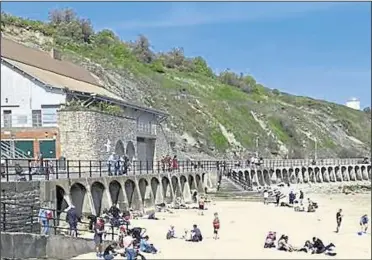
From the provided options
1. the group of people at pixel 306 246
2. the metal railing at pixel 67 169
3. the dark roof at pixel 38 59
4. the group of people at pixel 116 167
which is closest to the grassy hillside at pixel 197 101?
the dark roof at pixel 38 59

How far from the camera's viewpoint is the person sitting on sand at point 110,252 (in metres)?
16.9

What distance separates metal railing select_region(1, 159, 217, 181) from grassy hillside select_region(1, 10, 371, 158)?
2429 cm

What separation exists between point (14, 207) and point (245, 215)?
14.0 metres

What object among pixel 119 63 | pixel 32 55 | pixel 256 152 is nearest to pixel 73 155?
pixel 32 55

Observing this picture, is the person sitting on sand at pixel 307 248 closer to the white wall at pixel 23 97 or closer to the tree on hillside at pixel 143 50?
the white wall at pixel 23 97

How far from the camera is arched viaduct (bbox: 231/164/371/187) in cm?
5647

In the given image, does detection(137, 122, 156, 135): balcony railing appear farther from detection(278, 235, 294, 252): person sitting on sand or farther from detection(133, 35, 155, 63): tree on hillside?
detection(133, 35, 155, 63): tree on hillside

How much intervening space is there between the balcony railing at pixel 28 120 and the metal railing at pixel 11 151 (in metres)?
1.13

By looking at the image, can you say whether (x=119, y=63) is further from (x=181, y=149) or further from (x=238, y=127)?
(x=181, y=149)

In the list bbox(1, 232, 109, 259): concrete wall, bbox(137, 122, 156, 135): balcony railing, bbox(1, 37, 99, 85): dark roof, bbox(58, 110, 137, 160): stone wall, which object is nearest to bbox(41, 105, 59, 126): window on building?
bbox(58, 110, 137, 160): stone wall

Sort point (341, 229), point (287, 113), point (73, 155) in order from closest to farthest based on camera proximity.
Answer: point (341, 229) → point (73, 155) → point (287, 113)

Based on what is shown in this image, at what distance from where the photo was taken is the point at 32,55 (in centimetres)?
4612

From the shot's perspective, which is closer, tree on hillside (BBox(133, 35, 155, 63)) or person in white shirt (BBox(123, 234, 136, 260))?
person in white shirt (BBox(123, 234, 136, 260))

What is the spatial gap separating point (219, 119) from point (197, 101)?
5.00 metres
